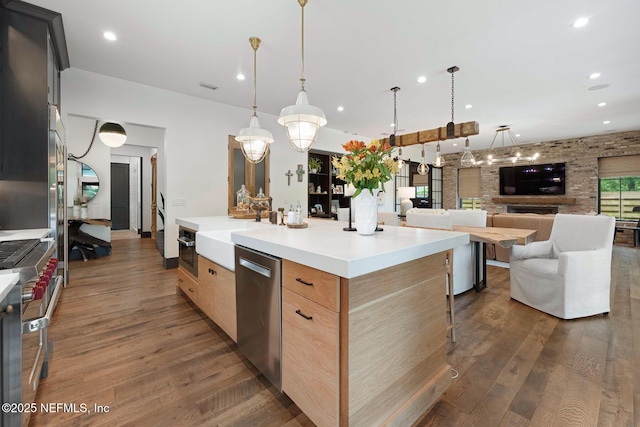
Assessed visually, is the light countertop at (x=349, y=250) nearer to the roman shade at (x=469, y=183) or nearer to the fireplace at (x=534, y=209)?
the fireplace at (x=534, y=209)

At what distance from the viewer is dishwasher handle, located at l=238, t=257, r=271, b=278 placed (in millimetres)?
1539

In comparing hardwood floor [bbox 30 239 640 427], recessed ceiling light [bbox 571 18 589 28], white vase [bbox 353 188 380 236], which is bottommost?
hardwood floor [bbox 30 239 640 427]

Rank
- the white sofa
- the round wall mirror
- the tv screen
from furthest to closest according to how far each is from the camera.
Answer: the tv screen, the round wall mirror, the white sofa

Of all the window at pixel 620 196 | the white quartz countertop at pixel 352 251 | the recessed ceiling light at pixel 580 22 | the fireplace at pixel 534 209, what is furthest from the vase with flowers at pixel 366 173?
the fireplace at pixel 534 209

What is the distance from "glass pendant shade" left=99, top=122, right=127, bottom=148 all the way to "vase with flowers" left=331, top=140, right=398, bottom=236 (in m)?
5.16

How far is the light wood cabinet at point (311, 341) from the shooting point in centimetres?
119

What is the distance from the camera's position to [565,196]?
8219 mm

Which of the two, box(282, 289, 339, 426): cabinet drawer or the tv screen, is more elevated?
the tv screen

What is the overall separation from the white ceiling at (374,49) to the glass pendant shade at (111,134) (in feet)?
4.75

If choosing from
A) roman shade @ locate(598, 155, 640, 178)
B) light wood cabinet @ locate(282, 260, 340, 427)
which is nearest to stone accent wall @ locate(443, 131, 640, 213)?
roman shade @ locate(598, 155, 640, 178)

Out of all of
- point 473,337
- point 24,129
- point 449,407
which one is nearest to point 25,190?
point 24,129

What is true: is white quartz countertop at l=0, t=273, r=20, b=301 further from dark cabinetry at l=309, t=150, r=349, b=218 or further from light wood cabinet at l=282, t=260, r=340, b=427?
dark cabinetry at l=309, t=150, r=349, b=218

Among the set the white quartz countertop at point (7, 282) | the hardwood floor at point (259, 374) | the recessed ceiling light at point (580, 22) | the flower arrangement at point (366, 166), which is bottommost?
the hardwood floor at point (259, 374)

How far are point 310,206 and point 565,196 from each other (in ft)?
24.9
